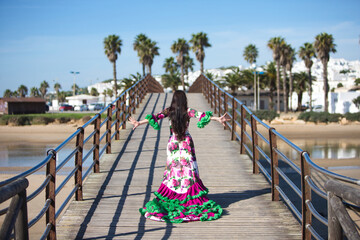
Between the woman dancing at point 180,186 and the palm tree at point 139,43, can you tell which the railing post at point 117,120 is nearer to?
the woman dancing at point 180,186

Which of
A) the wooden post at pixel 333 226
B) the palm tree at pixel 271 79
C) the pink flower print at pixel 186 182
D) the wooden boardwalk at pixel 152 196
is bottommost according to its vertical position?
the wooden boardwalk at pixel 152 196

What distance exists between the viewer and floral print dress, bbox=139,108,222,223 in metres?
5.14

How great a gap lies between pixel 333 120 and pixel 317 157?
23384 mm

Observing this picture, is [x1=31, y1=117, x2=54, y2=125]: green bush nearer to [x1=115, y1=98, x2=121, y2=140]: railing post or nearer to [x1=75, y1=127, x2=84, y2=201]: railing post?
[x1=115, y1=98, x2=121, y2=140]: railing post

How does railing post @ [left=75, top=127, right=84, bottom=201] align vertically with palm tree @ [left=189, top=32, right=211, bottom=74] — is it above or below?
below

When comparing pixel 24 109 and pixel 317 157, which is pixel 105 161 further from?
pixel 24 109

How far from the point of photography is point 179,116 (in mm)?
5500

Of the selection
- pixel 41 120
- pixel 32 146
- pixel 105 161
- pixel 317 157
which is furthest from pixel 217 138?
pixel 41 120

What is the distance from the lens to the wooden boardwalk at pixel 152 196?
15.5 ft

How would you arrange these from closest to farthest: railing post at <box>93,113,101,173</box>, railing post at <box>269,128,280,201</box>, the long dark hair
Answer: the long dark hair, railing post at <box>269,128,280,201</box>, railing post at <box>93,113,101,173</box>

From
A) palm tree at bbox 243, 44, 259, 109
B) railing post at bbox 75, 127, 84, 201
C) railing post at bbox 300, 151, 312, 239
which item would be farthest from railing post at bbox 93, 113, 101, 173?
palm tree at bbox 243, 44, 259, 109

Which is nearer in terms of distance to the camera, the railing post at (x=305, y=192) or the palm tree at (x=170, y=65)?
the railing post at (x=305, y=192)

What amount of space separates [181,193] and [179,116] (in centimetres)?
97

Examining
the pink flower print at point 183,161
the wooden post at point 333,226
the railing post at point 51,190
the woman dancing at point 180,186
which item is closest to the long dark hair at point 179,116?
the woman dancing at point 180,186
